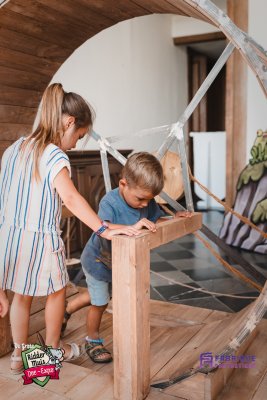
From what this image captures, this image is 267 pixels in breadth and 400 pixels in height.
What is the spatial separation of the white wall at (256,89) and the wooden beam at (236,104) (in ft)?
0.17

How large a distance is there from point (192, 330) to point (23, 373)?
0.81 meters

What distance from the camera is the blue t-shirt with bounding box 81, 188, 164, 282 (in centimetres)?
167

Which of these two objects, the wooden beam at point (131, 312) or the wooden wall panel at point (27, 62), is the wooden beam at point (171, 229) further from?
the wooden wall panel at point (27, 62)

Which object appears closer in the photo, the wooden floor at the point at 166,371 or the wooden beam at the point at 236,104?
the wooden floor at the point at 166,371

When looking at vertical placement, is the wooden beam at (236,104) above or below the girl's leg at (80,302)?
above

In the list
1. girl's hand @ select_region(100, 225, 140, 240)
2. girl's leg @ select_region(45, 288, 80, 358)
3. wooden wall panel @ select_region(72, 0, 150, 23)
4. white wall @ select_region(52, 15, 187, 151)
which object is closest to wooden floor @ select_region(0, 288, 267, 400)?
girl's leg @ select_region(45, 288, 80, 358)

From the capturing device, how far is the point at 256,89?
14.4ft

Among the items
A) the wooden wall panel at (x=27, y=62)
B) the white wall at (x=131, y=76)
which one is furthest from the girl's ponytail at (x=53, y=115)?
the white wall at (x=131, y=76)

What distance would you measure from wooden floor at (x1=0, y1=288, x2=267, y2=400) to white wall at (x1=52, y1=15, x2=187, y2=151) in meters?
2.55

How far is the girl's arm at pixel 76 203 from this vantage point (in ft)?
4.57

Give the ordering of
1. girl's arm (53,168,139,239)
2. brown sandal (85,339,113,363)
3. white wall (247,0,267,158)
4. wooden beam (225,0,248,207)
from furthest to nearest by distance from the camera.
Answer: wooden beam (225,0,248,207) → white wall (247,0,267,158) → brown sandal (85,339,113,363) → girl's arm (53,168,139,239)

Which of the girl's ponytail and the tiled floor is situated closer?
the girl's ponytail

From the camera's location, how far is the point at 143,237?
131 centimetres

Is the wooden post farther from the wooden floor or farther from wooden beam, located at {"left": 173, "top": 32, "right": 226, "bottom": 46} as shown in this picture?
wooden beam, located at {"left": 173, "top": 32, "right": 226, "bottom": 46}
